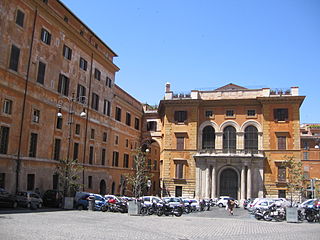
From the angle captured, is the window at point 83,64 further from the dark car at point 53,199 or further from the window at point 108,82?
the dark car at point 53,199

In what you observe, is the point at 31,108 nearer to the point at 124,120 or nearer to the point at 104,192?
the point at 104,192

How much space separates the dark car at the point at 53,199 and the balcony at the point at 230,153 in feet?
68.7

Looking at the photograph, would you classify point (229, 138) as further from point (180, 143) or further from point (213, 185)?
point (213, 185)

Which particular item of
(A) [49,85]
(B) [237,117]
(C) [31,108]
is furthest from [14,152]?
(B) [237,117]

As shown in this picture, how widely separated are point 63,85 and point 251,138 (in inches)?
989

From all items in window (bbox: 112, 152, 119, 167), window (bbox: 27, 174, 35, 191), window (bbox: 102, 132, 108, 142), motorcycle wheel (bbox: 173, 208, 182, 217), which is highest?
window (bbox: 102, 132, 108, 142)

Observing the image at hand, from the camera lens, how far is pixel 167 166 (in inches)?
1801

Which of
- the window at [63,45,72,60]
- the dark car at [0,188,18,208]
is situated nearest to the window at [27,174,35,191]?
the dark car at [0,188,18,208]

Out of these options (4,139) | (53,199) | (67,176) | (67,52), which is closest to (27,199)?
(53,199)

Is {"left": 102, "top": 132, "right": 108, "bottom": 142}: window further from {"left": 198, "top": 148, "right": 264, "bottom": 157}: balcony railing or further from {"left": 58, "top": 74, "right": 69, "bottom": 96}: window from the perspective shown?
{"left": 198, "top": 148, "right": 264, "bottom": 157}: balcony railing

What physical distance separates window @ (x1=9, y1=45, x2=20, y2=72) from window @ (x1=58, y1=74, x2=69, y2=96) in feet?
19.7

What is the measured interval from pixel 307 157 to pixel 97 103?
147 feet

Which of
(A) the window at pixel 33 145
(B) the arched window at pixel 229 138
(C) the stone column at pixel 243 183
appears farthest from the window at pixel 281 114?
(A) the window at pixel 33 145

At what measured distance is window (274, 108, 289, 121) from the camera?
144 ft
